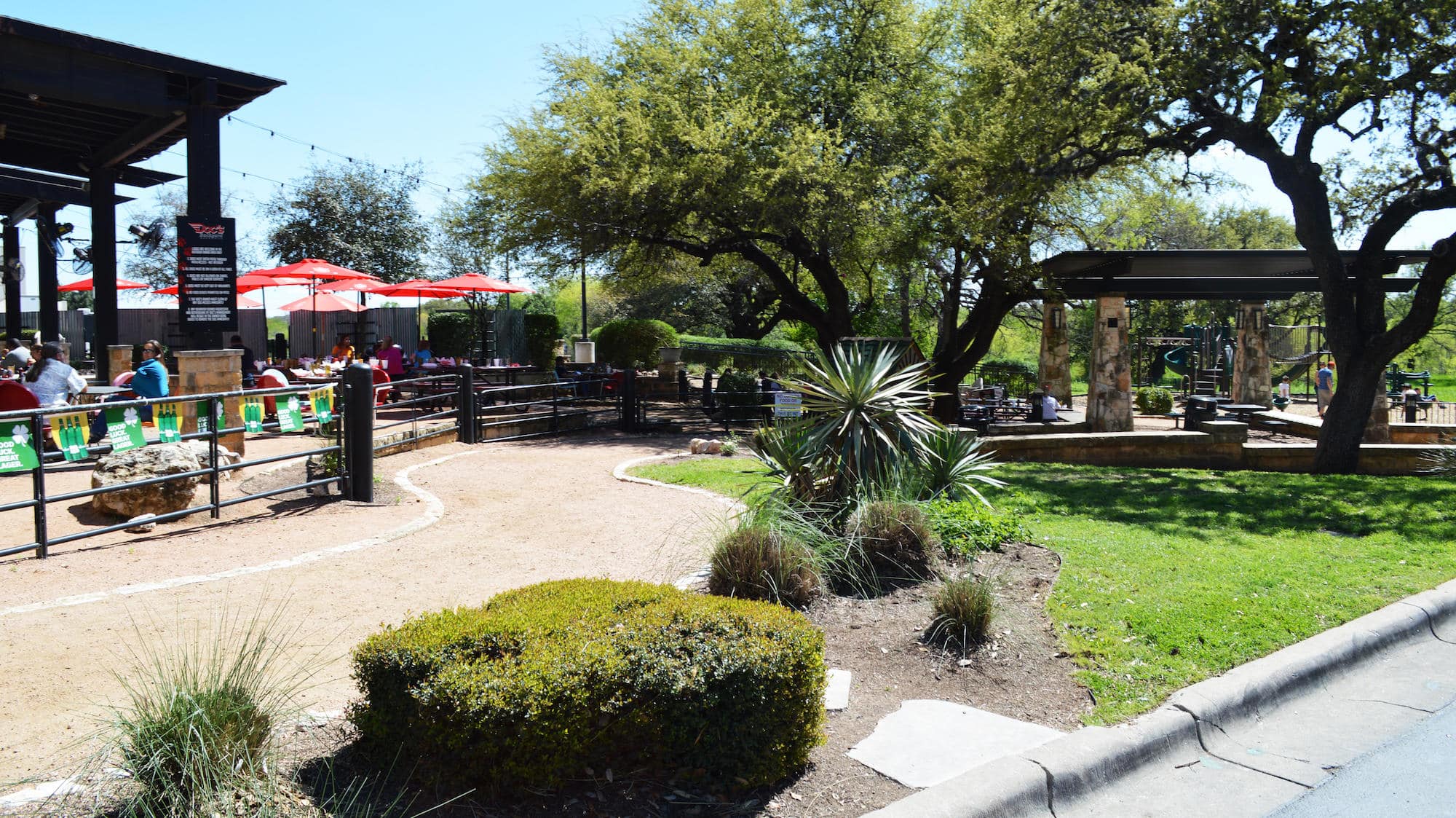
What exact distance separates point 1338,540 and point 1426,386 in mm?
23868

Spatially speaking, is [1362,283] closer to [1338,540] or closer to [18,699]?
[1338,540]

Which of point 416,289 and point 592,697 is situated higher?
point 416,289

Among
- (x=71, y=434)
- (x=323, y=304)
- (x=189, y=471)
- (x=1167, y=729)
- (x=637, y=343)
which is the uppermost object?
(x=323, y=304)

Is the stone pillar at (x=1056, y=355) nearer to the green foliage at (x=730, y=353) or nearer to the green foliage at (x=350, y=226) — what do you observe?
the green foliage at (x=730, y=353)

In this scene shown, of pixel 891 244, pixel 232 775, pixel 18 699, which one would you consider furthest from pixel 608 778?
pixel 891 244

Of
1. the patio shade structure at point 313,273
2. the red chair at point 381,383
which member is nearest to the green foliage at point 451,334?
the patio shade structure at point 313,273

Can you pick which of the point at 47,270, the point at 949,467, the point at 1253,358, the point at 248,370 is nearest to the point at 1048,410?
the point at 1253,358

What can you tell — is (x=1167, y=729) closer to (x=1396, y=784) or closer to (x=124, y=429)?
(x=1396, y=784)

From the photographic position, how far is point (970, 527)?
768 centimetres

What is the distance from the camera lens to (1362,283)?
47.3ft

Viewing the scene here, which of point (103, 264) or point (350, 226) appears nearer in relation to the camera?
point (103, 264)

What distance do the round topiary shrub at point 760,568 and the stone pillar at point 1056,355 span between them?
72.2 ft

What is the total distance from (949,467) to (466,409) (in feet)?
30.9

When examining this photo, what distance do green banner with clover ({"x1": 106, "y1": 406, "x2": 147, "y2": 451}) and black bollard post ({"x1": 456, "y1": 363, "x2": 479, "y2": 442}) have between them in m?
6.80
